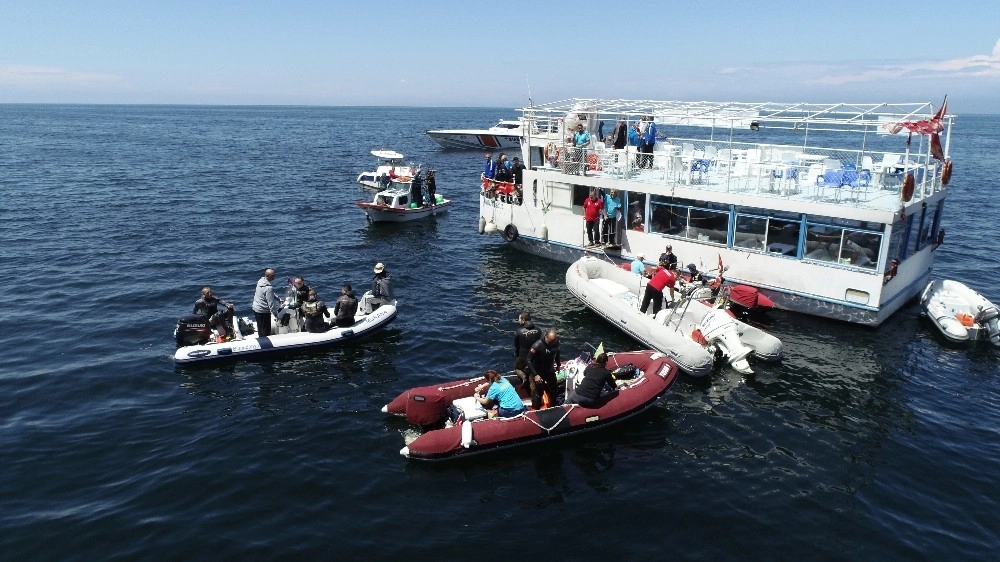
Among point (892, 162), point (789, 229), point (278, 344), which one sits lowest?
point (278, 344)

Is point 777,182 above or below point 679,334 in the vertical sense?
above

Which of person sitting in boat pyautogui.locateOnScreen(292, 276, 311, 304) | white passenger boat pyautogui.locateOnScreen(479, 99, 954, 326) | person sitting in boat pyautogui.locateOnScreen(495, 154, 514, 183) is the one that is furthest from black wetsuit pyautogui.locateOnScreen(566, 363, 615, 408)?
person sitting in boat pyautogui.locateOnScreen(495, 154, 514, 183)

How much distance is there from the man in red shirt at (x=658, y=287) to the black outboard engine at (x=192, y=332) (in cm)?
1231

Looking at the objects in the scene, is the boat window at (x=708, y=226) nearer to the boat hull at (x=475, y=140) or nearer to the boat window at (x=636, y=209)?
the boat window at (x=636, y=209)

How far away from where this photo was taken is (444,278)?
2628 centimetres

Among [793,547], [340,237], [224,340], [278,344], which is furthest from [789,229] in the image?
A: [340,237]

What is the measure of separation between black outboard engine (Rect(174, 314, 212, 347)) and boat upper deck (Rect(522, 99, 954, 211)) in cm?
1474

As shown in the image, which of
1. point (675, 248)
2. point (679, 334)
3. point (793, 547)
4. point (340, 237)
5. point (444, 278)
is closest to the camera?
point (793, 547)

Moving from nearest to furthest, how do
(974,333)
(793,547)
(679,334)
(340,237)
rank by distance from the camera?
(793,547), (679,334), (974,333), (340,237)

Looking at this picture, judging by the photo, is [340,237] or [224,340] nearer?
[224,340]

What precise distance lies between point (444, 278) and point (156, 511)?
622 inches

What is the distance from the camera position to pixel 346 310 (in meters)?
18.5

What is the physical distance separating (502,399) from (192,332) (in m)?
9.14

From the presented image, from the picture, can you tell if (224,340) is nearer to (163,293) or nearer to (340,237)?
(163,293)
